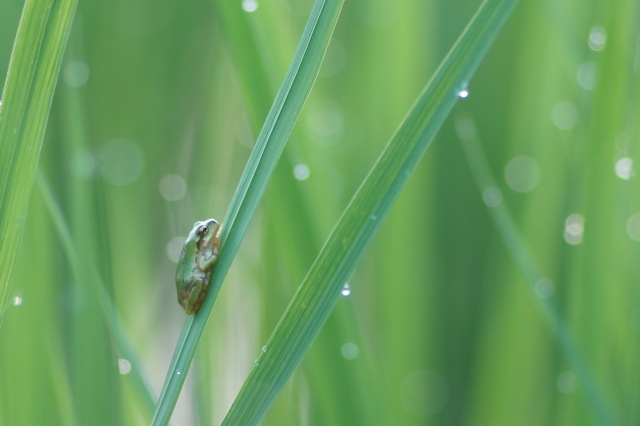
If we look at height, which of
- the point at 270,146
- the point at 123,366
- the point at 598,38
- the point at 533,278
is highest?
the point at 598,38

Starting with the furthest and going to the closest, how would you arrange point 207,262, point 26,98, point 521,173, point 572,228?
point 521,173
point 572,228
point 207,262
point 26,98

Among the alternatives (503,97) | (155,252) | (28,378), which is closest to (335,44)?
(503,97)

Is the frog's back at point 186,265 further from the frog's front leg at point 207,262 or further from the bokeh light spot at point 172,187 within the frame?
the bokeh light spot at point 172,187

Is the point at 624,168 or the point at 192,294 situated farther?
the point at 624,168

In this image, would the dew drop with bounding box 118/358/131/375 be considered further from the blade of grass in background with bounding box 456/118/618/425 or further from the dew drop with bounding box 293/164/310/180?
the blade of grass in background with bounding box 456/118/618/425

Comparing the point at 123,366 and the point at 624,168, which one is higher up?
the point at 624,168

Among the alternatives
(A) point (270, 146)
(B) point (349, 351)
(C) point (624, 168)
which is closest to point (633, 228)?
(C) point (624, 168)

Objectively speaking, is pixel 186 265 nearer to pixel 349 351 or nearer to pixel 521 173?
pixel 349 351

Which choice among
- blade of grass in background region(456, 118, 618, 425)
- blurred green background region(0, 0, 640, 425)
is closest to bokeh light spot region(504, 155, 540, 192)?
blurred green background region(0, 0, 640, 425)
